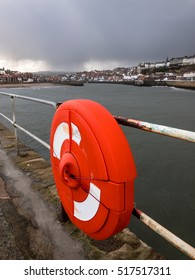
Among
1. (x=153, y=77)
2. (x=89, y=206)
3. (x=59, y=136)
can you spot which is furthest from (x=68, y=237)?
(x=153, y=77)

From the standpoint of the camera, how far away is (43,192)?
2.78 m

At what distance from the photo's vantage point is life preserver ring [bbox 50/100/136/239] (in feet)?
4.47

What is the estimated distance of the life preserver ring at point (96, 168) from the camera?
4.47 feet

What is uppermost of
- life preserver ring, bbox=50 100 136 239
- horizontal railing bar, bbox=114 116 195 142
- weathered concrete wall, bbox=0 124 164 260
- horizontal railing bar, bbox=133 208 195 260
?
horizontal railing bar, bbox=114 116 195 142

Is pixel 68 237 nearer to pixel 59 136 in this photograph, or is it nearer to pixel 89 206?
pixel 89 206

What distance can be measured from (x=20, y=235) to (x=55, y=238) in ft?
0.92

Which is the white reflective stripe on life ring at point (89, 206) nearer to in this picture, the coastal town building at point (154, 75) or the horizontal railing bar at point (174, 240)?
the horizontal railing bar at point (174, 240)

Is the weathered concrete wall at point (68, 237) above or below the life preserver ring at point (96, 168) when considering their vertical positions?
below

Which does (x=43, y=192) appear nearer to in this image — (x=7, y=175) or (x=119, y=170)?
(x=7, y=175)

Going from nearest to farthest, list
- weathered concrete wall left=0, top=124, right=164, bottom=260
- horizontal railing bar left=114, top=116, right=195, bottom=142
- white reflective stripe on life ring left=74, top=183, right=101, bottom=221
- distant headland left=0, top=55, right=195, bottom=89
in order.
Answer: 1. horizontal railing bar left=114, top=116, right=195, bottom=142
2. white reflective stripe on life ring left=74, top=183, right=101, bottom=221
3. weathered concrete wall left=0, top=124, right=164, bottom=260
4. distant headland left=0, top=55, right=195, bottom=89

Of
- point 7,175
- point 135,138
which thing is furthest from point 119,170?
point 135,138

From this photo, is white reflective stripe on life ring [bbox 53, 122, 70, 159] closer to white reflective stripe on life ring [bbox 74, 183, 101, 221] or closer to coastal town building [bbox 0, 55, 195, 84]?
white reflective stripe on life ring [bbox 74, 183, 101, 221]

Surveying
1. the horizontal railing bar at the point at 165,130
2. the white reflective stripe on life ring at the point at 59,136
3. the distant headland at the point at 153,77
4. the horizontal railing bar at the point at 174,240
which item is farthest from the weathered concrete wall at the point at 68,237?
the distant headland at the point at 153,77

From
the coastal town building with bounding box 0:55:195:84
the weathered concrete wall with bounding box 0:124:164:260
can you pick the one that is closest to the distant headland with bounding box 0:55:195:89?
the coastal town building with bounding box 0:55:195:84
